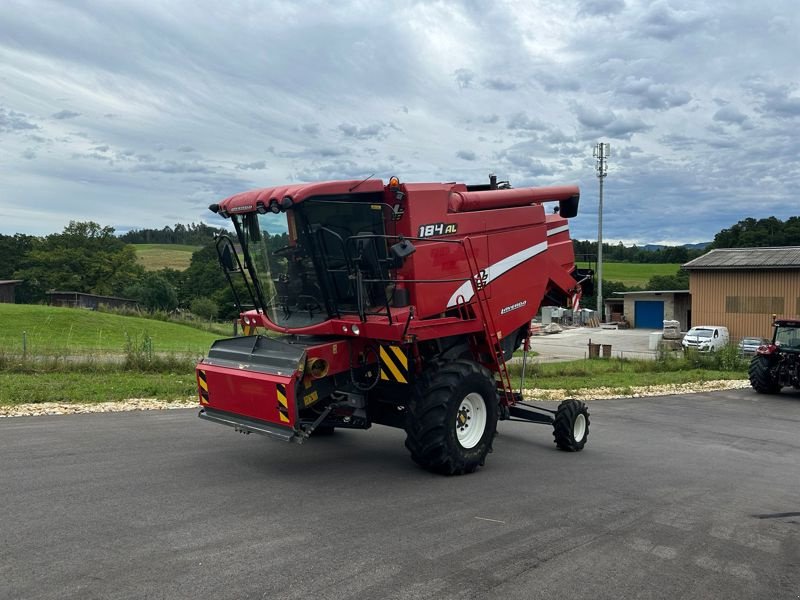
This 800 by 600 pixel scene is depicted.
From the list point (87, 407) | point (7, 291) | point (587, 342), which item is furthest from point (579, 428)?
point (7, 291)

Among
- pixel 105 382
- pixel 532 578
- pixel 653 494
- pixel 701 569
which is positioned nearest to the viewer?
pixel 532 578

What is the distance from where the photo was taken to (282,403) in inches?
270

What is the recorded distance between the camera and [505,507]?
21.7 feet

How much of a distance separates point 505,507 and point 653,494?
1967 mm

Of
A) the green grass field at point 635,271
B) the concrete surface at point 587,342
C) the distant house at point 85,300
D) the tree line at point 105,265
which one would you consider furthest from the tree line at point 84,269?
the green grass field at point 635,271

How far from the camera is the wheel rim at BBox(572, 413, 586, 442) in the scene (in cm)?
981

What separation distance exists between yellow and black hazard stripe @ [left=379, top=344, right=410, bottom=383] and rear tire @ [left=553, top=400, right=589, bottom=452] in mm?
3128

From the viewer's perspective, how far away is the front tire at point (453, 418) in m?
7.50

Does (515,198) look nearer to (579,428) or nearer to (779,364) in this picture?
(579,428)

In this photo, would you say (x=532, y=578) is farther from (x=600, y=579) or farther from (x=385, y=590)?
(x=385, y=590)

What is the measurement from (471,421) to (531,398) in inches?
315

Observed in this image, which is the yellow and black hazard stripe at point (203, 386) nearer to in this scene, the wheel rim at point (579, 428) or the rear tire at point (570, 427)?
the rear tire at point (570, 427)

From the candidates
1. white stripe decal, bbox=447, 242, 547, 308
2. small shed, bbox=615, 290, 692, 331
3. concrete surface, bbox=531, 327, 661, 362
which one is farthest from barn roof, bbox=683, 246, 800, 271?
white stripe decal, bbox=447, 242, 547, 308

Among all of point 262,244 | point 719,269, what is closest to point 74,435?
point 262,244
